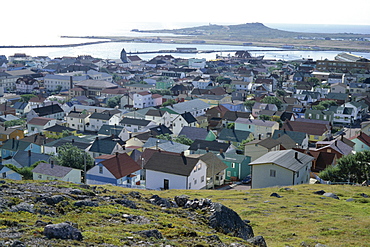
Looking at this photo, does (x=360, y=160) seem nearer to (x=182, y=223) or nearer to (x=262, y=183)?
(x=262, y=183)

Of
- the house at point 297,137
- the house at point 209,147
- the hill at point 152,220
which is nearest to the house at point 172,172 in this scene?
the hill at point 152,220

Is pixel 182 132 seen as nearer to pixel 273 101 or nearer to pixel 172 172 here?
pixel 172 172

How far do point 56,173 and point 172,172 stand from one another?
621cm

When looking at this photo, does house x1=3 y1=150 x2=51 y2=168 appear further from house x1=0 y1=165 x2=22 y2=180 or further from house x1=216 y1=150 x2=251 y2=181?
house x1=216 y1=150 x2=251 y2=181

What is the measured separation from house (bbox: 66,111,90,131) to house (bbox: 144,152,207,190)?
21.5m

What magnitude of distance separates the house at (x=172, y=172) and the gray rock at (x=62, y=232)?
13433mm

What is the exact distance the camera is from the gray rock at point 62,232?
6.80 meters

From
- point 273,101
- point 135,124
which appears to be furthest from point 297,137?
point 273,101

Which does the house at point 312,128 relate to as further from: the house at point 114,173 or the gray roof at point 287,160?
the house at point 114,173

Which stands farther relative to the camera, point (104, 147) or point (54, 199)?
point (104, 147)

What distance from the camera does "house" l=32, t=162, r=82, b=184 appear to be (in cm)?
2153

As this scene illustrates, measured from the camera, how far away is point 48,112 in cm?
4419

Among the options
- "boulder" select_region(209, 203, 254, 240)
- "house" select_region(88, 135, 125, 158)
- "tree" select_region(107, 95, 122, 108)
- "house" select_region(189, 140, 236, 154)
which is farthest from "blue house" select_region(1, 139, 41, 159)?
"boulder" select_region(209, 203, 254, 240)

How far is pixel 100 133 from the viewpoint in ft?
119
